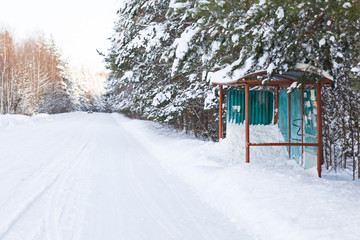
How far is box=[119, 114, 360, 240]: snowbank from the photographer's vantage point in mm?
3873

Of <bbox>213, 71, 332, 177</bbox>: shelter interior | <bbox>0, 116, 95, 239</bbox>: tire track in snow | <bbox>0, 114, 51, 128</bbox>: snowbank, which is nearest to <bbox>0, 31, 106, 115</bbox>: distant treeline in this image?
<bbox>0, 114, 51, 128</bbox>: snowbank

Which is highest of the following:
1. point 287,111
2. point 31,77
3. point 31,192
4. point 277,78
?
point 31,77

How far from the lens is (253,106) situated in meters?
9.47

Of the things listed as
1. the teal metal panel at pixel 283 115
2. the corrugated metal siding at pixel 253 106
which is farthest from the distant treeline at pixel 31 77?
the teal metal panel at pixel 283 115

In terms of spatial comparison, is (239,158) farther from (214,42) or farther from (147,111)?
(147,111)

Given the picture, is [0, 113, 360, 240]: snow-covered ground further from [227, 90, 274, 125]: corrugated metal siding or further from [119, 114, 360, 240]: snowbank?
[227, 90, 274, 125]: corrugated metal siding

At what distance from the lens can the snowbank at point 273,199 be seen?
3873mm

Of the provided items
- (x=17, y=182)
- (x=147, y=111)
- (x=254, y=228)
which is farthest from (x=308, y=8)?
(x=147, y=111)

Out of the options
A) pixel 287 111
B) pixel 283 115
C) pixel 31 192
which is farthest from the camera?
pixel 283 115

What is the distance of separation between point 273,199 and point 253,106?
193 inches

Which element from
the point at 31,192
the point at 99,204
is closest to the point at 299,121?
the point at 99,204

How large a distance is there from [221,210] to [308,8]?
3669mm

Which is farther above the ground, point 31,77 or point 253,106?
point 31,77

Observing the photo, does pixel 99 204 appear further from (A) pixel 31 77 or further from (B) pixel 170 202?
(A) pixel 31 77
